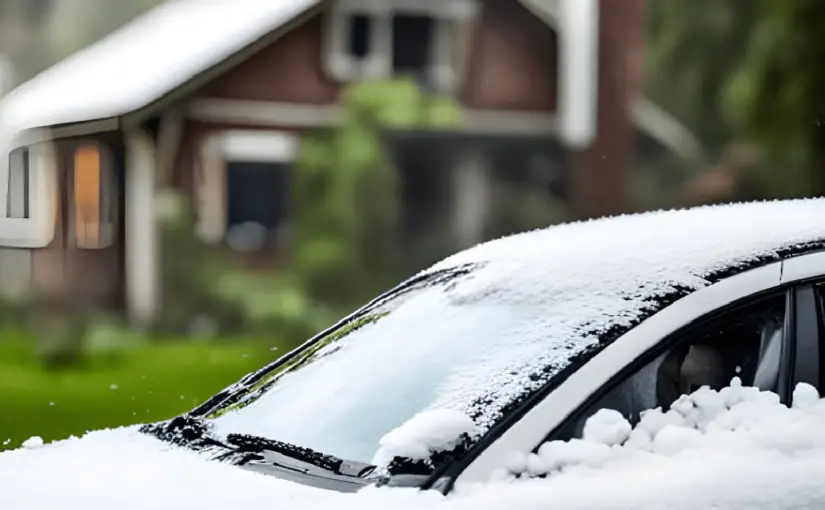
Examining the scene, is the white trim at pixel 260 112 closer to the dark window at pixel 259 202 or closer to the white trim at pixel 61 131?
the dark window at pixel 259 202

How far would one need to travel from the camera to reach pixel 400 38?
1063 cm

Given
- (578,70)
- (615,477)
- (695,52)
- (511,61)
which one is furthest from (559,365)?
(695,52)

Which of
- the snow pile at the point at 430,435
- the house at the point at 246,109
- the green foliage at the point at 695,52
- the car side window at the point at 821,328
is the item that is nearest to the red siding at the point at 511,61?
the house at the point at 246,109

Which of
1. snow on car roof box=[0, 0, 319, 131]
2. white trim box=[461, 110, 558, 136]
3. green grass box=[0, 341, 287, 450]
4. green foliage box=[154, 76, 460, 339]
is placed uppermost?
snow on car roof box=[0, 0, 319, 131]

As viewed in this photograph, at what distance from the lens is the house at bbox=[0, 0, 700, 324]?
9.50 meters

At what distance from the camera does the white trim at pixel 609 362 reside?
7.29ft

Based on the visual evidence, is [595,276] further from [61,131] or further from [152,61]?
[152,61]

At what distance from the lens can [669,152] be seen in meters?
11.2

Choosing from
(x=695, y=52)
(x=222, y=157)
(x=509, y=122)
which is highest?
(x=695, y=52)

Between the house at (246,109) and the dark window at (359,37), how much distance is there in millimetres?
13

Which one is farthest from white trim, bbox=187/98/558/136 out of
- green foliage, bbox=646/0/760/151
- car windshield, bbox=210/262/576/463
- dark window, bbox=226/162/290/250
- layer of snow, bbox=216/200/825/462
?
layer of snow, bbox=216/200/825/462

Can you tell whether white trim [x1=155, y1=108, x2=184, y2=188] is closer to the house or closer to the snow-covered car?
the house

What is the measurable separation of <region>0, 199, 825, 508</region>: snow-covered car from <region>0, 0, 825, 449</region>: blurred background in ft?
17.6

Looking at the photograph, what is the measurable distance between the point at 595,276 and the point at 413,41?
27.1 feet
